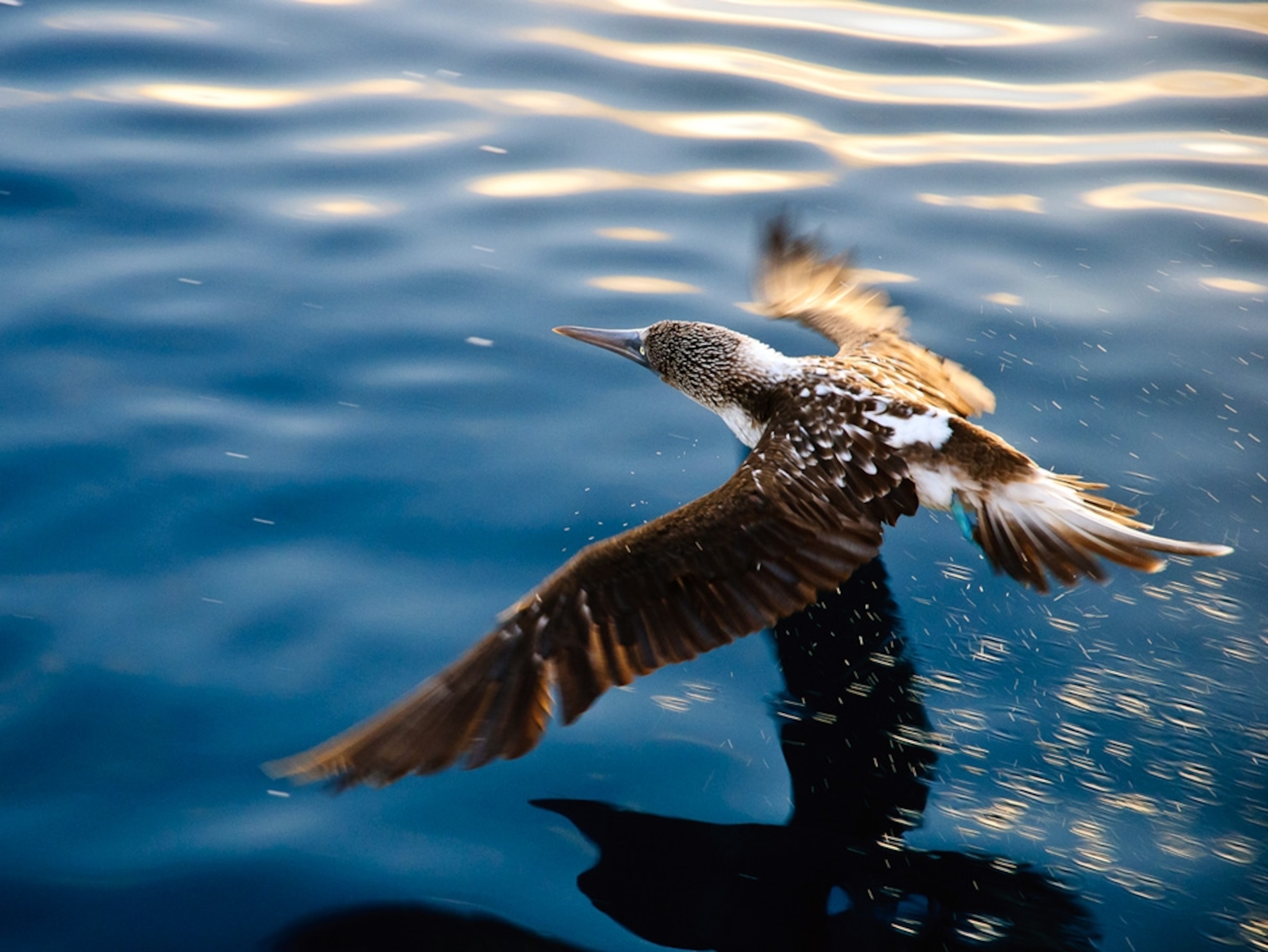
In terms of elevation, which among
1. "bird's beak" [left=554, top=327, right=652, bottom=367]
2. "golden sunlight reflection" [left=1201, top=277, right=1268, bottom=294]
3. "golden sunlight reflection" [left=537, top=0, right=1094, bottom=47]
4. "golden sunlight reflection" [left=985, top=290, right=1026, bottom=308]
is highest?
"golden sunlight reflection" [left=537, top=0, right=1094, bottom=47]

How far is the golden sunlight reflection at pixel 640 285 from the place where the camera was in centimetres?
704

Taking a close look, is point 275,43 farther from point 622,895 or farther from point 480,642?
point 622,895

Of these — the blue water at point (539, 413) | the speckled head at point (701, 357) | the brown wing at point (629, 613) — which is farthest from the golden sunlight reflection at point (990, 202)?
the brown wing at point (629, 613)

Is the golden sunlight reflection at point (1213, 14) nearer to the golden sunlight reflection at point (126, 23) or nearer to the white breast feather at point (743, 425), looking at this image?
the white breast feather at point (743, 425)

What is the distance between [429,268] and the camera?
7.06 metres

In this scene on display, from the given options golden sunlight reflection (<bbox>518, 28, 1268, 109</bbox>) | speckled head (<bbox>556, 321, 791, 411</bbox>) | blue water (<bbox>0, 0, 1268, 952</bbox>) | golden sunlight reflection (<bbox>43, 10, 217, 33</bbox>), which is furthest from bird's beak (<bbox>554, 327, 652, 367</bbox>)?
golden sunlight reflection (<bbox>43, 10, 217, 33</bbox>)

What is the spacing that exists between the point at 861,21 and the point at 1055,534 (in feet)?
20.9

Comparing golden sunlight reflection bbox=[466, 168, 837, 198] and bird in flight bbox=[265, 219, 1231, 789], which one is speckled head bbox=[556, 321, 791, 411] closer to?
bird in flight bbox=[265, 219, 1231, 789]

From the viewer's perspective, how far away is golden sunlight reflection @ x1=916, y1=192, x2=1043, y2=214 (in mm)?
7891

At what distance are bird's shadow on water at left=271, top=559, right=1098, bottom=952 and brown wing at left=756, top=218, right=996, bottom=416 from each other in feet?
5.87

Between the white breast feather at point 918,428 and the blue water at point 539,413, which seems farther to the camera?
the white breast feather at point 918,428

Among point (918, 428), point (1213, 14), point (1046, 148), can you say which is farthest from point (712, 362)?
point (1213, 14)

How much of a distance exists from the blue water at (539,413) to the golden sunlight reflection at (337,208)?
0.12 feet

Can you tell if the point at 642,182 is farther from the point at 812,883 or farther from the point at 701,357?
the point at 812,883
